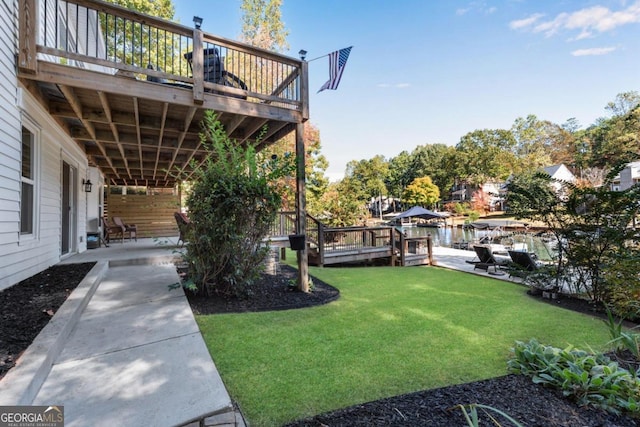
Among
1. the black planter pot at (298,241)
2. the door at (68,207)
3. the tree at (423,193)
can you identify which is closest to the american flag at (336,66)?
the black planter pot at (298,241)

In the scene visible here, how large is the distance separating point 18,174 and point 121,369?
11.4 ft

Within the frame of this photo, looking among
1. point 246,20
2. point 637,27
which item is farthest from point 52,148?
point 637,27

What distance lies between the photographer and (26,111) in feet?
13.3

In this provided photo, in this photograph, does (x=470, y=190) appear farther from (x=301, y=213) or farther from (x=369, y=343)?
(x=369, y=343)

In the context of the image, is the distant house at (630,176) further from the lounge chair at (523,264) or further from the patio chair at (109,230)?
the patio chair at (109,230)

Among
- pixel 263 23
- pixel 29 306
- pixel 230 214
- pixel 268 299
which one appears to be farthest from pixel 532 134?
pixel 29 306

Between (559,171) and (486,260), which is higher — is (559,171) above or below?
above

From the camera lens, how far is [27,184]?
4.37 meters

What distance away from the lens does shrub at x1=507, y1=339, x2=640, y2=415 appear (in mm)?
1991

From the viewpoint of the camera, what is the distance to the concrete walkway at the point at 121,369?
5.55 ft

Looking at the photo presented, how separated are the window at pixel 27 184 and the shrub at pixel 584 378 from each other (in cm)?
629

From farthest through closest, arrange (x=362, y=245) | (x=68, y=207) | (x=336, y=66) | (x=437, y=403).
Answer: (x=362, y=245), (x=68, y=207), (x=336, y=66), (x=437, y=403)

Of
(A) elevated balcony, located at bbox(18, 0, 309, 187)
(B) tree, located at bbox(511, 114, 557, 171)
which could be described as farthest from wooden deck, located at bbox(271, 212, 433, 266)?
(B) tree, located at bbox(511, 114, 557, 171)

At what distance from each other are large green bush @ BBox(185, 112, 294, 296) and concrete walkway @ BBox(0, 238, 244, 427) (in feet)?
2.83
